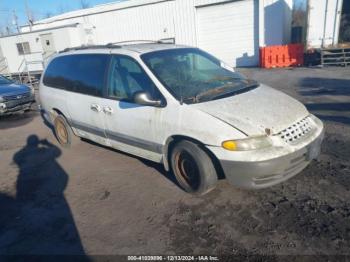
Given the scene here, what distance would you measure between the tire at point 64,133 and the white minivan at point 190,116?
21.6 inches

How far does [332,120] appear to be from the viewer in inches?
243

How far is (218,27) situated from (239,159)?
15929mm

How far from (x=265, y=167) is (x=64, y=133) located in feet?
14.4

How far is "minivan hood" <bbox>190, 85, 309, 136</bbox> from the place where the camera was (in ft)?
10.9

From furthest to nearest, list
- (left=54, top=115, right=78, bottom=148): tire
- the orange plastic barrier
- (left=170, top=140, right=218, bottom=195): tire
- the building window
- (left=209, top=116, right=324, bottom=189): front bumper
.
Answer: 1. the building window
2. the orange plastic barrier
3. (left=54, top=115, right=78, bottom=148): tire
4. (left=170, top=140, right=218, bottom=195): tire
5. (left=209, top=116, right=324, bottom=189): front bumper

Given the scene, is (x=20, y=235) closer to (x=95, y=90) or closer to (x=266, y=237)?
(x=95, y=90)

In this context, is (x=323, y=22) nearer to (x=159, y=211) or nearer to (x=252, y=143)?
(x=252, y=143)

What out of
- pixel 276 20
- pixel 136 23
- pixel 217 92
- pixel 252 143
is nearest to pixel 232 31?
pixel 276 20

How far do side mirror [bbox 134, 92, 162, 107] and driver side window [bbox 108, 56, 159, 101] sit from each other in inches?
4.1

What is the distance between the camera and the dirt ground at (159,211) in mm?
2990

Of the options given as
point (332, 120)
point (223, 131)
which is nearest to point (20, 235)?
point (223, 131)

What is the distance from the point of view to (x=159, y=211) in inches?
144

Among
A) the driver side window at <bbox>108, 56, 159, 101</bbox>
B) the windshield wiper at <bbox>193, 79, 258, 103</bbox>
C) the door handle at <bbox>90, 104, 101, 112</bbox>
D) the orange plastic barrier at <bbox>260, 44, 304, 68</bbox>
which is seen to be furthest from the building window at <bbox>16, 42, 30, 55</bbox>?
the windshield wiper at <bbox>193, 79, 258, 103</bbox>

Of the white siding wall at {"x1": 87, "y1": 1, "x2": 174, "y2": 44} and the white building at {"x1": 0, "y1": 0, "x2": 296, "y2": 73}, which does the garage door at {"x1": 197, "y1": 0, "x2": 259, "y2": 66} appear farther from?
the white siding wall at {"x1": 87, "y1": 1, "x2": 174, "y2": 44}
